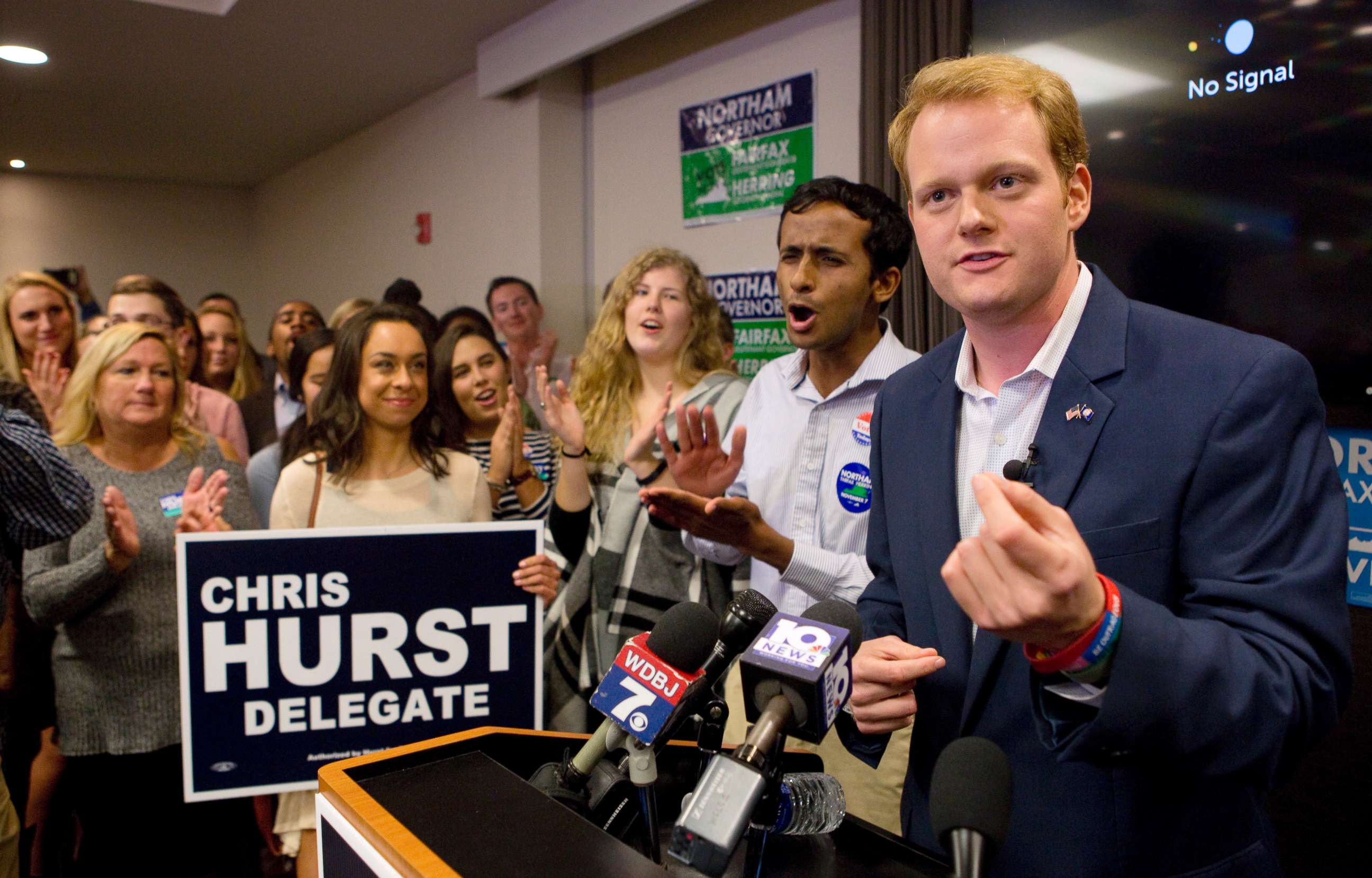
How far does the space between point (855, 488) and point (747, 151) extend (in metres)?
2.71

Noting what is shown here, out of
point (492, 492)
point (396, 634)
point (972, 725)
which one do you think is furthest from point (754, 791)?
point (492, 492)

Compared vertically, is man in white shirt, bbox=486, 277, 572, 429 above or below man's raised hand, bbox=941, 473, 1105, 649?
above

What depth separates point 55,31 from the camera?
5426 millimetres

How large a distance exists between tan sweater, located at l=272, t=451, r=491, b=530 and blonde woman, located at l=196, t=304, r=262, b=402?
277cm

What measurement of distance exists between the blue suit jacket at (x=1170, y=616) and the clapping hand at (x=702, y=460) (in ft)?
2.46

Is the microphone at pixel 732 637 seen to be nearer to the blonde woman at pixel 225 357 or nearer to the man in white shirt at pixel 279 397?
the man in white shirt at pixel 279 397

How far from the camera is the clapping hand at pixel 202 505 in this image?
2.32 meters

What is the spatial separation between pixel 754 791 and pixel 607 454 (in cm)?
201

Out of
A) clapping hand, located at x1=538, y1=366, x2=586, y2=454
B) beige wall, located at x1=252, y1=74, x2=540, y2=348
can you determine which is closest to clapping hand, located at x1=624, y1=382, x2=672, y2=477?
clapping hand, located at x1=538, y1=366, x2=586, y2=454

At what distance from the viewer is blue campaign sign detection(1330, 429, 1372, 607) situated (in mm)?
2062

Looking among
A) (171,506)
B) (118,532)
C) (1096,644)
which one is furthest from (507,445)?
(1096,644)

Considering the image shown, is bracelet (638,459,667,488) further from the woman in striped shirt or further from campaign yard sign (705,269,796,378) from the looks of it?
campaign yard sign (705,269,796,378)

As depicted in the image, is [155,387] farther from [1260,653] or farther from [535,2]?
[535,2]

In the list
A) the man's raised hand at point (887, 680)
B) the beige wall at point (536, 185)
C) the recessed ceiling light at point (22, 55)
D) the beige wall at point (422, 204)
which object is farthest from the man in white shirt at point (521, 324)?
the man's raised hand at point (887, 680)
